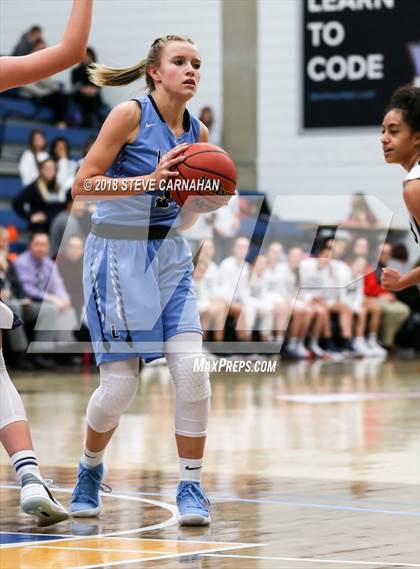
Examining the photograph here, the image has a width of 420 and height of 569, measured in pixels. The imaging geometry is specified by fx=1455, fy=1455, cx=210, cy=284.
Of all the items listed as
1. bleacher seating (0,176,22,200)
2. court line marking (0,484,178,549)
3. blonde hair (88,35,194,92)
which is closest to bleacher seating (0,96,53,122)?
bleacher seating (0,176,22,200)

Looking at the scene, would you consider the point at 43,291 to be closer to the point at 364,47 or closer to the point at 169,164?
the point at 364,47

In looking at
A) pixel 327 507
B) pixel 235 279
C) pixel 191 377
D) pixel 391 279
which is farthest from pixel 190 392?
pixel 235 279

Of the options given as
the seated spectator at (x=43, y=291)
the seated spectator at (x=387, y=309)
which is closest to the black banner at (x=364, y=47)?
the seated spectator at (x=387, y=309)

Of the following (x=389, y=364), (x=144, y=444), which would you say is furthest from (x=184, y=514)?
(x=389, y=364)

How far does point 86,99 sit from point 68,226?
16.8ft

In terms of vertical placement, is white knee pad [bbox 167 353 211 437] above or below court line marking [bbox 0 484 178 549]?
above

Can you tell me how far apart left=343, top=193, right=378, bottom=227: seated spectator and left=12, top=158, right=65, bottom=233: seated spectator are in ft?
14.2

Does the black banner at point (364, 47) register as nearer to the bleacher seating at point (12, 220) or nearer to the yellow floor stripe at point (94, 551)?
the bleacher seating at point (12, 220)

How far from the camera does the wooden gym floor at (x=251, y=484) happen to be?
5.29m

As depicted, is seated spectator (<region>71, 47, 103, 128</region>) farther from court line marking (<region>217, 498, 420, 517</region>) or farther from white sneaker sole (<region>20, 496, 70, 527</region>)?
white sneaker sole (<region>20, 496, 70, 527</region>)

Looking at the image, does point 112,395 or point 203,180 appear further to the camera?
point 112,395

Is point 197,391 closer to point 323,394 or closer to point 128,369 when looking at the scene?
point 128,369

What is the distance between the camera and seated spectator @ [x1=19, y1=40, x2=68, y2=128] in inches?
779

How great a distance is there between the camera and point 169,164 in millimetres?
5758
